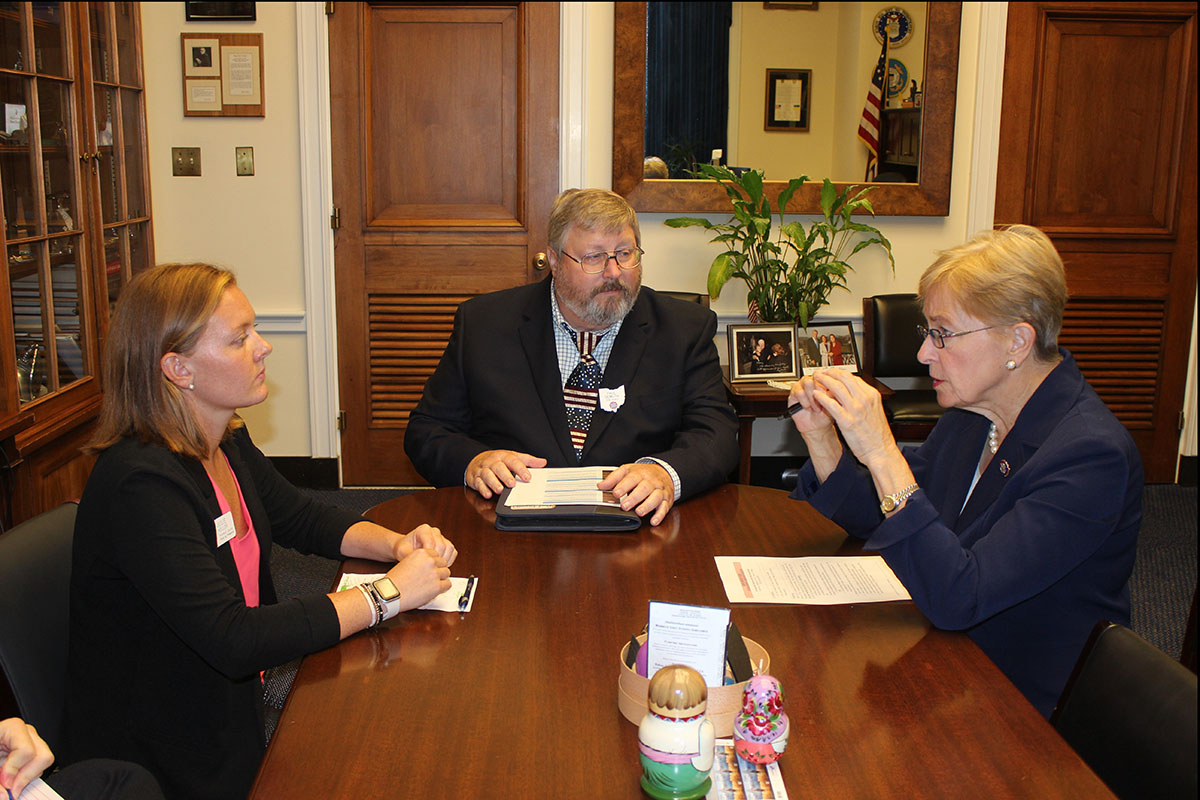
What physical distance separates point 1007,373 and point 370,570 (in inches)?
46.9

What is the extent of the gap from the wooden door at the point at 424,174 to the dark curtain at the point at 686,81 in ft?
1.41

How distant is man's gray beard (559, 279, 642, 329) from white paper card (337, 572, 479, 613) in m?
0.97

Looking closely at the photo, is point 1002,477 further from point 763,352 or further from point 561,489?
point 763,352

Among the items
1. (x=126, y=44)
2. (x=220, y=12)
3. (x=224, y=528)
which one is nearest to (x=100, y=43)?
(x=126, y=44)

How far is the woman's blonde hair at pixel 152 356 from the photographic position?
167 centimetres

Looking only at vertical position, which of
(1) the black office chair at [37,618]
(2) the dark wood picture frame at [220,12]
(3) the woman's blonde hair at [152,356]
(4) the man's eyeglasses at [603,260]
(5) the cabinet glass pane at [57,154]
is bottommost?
(1) the black office chair at [37,618]

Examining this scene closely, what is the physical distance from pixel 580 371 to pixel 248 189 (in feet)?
8.37

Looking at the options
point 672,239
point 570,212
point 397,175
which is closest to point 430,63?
point 397,175

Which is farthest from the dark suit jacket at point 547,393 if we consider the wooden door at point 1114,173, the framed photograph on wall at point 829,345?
the wooden door at point 1114,173

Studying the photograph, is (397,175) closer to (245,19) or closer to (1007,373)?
(245,19)

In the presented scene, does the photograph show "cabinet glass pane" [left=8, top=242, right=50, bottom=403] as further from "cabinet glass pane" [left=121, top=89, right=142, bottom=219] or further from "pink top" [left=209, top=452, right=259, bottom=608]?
"pink top" [left=209, top=452, right=259, bottom=608]

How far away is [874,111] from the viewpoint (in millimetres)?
4480

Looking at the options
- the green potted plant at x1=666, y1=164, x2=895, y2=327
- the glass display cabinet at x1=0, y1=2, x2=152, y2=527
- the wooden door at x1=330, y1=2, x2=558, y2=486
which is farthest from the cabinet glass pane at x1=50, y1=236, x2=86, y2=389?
the green potted plant at x1=666, y1=164, x2=895, y2=327

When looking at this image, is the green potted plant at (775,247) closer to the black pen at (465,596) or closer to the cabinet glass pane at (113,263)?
the cabinet glass pane at (113,263)
